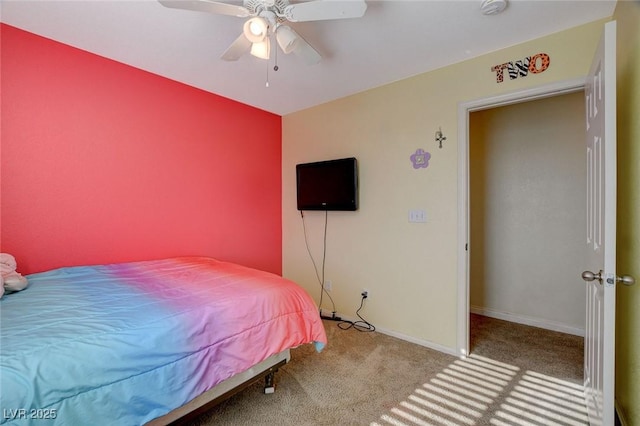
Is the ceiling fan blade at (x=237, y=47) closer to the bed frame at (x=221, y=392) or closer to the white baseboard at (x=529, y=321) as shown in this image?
the bed frame at (x=221, y=392)

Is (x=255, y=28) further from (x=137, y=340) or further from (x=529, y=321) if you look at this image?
(x=529, y=321)

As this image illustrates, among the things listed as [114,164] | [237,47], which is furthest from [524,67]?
[114,164]

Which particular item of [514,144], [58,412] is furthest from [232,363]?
[514,144]

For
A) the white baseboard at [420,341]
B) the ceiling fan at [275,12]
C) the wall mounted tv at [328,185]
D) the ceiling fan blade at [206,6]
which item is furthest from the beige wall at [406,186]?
the ceiling fan blade at [206,6]

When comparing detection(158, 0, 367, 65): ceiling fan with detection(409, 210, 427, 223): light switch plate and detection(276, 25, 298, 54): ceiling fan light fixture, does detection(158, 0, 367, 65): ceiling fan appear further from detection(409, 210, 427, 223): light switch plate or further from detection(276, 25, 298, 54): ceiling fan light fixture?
detection(409, 210, 427, 223): light switch plate

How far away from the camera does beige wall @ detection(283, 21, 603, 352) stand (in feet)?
7.57

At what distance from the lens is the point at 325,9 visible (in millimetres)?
1519

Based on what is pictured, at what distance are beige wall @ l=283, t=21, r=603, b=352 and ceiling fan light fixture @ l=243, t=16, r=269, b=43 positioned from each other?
5.15 ft

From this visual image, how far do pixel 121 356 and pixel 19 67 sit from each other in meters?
2.23

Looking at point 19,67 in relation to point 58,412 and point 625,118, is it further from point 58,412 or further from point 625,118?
point 625,118

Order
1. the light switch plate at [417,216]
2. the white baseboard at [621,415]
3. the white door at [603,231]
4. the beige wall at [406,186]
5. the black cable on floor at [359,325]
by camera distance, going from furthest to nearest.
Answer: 1. the black cable on floor at [359,325]
2. the light switch plate at [417,216]
3. the beige wall at [406,186]
4. the white baseboard at [621,415]
5. the white door at [603,231]

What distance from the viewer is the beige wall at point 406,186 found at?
7.57 feet

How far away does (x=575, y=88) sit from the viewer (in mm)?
2008

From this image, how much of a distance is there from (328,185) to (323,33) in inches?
59.5
